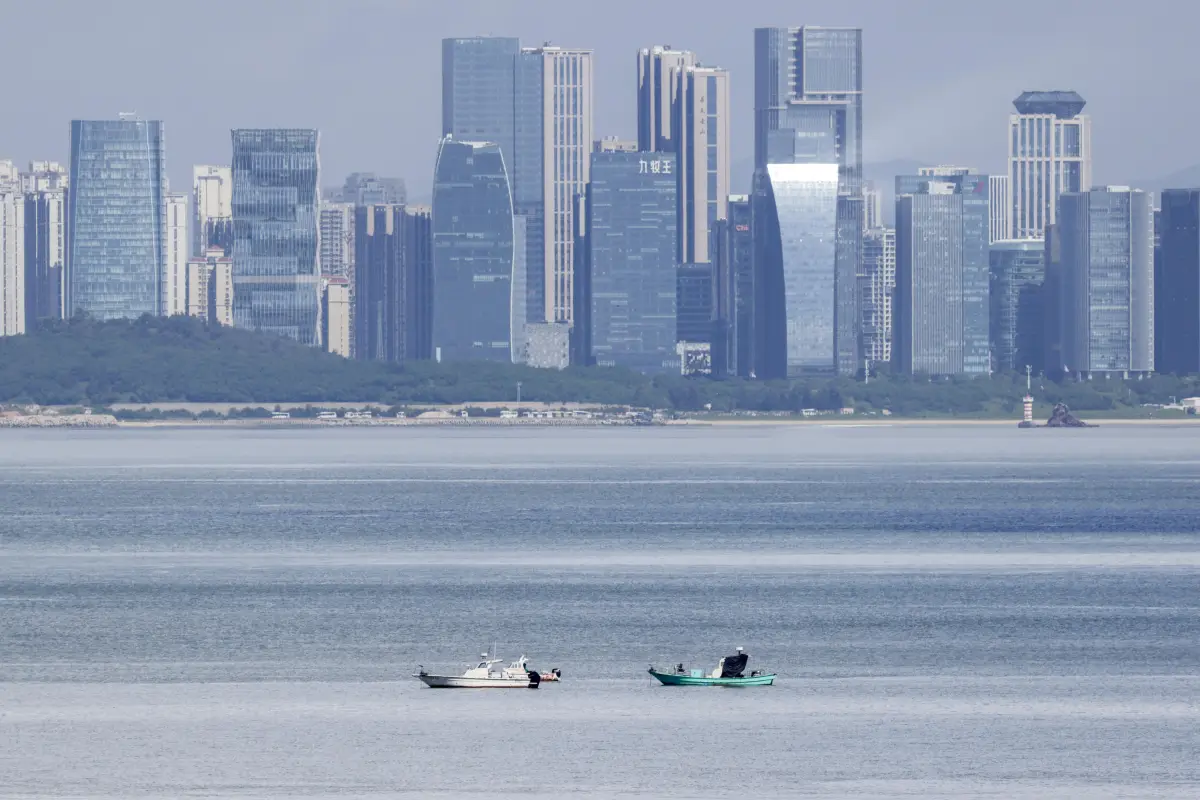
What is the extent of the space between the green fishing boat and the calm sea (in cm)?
84

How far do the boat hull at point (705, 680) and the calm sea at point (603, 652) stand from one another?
2.63 ft

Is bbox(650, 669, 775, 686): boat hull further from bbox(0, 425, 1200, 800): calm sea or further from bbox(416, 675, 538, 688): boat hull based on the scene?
bbox(416, 675, 538, 688): boat hull

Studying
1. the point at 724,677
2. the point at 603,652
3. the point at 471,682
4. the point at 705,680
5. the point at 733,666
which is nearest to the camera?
the point at 471,682

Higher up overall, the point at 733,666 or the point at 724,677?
the point at 733,666

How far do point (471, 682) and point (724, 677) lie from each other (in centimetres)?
649

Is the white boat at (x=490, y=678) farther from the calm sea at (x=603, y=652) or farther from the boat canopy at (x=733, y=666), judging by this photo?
the boat canopy at (x=733, y=666)


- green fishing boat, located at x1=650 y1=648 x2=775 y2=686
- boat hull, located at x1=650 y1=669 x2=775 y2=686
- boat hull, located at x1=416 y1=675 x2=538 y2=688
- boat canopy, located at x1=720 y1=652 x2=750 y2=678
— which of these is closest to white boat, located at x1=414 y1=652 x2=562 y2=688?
boat hull, located at x1=416 y1=675 x2=538 y2=688

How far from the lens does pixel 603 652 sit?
7106cm

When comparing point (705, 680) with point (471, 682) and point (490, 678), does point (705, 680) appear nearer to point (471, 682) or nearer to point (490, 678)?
point (490, 678)

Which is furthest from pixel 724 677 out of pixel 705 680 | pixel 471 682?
pixel 471 682

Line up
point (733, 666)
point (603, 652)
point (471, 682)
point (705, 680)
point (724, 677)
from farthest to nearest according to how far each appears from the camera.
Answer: point (603, 652) < point (733, 666) < point (724, 677) < point (705, 680) < point (471, 682)

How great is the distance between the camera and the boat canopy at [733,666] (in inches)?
2499

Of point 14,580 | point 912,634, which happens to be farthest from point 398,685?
point 14,580

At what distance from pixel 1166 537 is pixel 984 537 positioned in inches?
349
